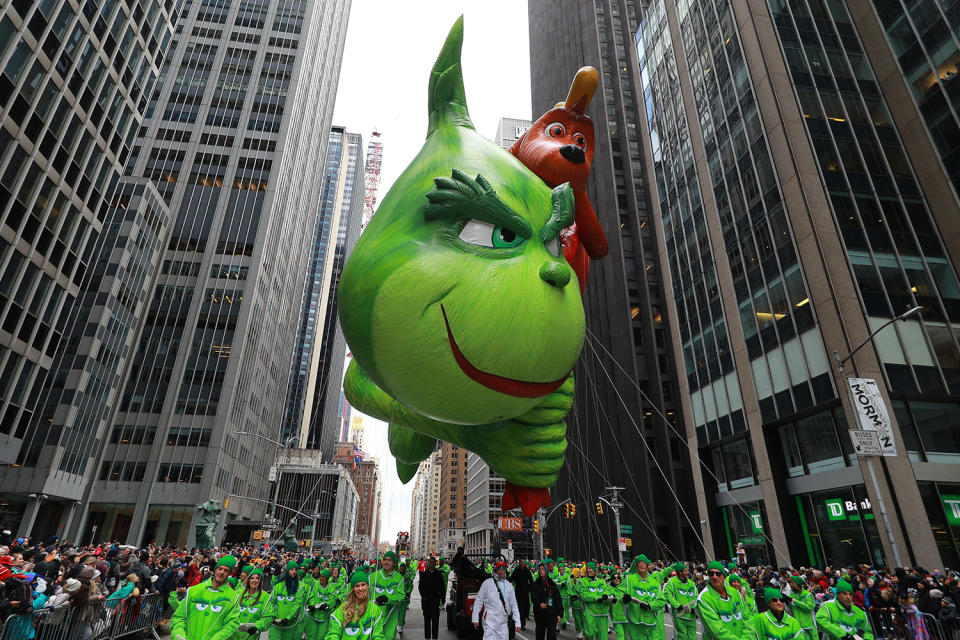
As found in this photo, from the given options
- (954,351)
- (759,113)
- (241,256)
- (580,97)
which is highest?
(241,256)

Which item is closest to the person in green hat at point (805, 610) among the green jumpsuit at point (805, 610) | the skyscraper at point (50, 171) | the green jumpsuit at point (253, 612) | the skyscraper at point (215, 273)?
the green jumpsuit at point (805, 610)

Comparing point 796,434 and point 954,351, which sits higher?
point 954,351

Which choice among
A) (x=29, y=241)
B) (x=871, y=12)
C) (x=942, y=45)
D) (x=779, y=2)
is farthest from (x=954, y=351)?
(x=29, y=241)

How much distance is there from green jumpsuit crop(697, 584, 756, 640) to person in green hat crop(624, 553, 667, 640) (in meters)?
2.79

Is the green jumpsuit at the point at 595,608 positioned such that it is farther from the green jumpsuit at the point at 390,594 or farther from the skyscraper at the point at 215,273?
the skyscraper at the point at 215,273

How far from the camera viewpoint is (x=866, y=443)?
1245 centimetres

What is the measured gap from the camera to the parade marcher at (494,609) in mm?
6977

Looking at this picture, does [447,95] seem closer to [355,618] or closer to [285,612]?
[355,618]

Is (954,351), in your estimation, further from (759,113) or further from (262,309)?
(262,309)

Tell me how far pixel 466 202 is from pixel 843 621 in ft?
24.7

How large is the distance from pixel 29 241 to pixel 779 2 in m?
38.5

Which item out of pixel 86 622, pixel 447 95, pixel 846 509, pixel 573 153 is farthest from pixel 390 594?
pixel 846 509

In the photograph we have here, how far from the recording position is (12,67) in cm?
2277

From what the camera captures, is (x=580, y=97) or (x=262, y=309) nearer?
(x=580, y=97)
